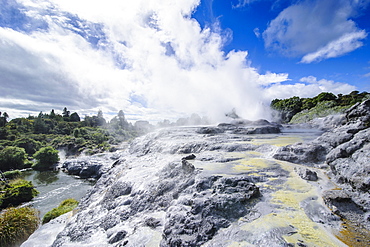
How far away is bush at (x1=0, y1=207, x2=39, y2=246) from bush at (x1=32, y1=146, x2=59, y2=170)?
34506mm

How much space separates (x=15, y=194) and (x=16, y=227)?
12.6 meters

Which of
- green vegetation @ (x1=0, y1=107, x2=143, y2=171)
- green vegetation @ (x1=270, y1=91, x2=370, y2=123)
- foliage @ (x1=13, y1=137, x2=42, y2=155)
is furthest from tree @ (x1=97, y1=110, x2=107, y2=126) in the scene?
green vegetation @ (x1=270, y1=91, x2=370, y2=123)

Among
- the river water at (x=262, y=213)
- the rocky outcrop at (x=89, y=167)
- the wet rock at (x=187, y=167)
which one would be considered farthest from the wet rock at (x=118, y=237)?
the rocky outcrop at (x=89, y=167)

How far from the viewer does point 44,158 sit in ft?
133

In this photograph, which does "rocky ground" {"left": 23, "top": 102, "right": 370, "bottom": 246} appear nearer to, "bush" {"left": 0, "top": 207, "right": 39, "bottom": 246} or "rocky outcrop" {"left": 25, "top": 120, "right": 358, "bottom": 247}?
"rocky outcrop" {"left": 25, "top": 120, "right": 358, "bottom": 247}

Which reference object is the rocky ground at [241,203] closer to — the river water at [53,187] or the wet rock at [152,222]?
the wet rock at [152,222]

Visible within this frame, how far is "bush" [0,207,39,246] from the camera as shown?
37.1ft

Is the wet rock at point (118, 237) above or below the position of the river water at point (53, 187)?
above

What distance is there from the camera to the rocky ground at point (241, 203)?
5.07m

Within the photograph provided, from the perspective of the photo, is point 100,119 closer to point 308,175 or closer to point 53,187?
point 53,187

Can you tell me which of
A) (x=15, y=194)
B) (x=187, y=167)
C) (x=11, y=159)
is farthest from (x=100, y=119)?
(x=187, y=167)

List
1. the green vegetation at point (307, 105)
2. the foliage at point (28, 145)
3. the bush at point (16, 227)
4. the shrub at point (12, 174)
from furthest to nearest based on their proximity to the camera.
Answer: the green vegetation at point (307, 105) → the foliage at point (28, 145) → the shrub at point (12, 174) → the bush at point (16, 227)

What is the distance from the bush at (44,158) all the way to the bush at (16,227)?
34.5 m

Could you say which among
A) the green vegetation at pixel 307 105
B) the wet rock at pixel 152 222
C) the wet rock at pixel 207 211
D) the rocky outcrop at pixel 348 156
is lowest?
the wet rock at pixel 152 222
